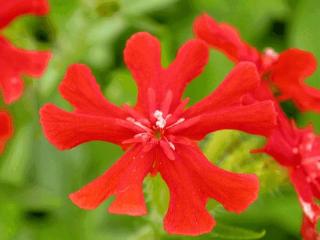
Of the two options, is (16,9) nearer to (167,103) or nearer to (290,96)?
(167,103)

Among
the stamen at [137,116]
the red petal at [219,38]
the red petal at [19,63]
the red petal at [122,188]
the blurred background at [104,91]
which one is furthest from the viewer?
the blurred background at [104,91]

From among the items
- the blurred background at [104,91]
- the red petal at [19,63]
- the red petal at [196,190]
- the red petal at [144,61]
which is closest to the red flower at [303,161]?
the red petal at [196,190]

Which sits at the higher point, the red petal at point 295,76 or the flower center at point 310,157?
the red petal at point 295,76

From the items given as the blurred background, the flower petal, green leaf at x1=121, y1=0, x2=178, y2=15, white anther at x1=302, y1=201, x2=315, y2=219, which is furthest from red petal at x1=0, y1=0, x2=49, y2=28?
white anther at x1=302, y1=201, x2=315, y2=219

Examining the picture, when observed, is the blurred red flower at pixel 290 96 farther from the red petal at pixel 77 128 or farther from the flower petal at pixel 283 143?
the red petal at pixel 77 128

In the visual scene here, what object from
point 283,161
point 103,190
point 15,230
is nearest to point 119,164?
point 103,190

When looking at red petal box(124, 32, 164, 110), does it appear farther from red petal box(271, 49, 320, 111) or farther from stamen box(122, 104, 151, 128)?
red petal box(271, 49, 320, 111)

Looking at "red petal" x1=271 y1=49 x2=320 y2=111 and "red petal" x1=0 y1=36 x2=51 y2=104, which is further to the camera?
"red petal" x1=0 y1=36 x2=51 y2=104

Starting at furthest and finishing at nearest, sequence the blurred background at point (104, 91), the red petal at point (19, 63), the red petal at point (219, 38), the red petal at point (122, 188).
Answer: the blurred background at point (104, 91), the red petal at point (19, 63), the red petal at point (219, 38), the red petal at point (122, 188)
